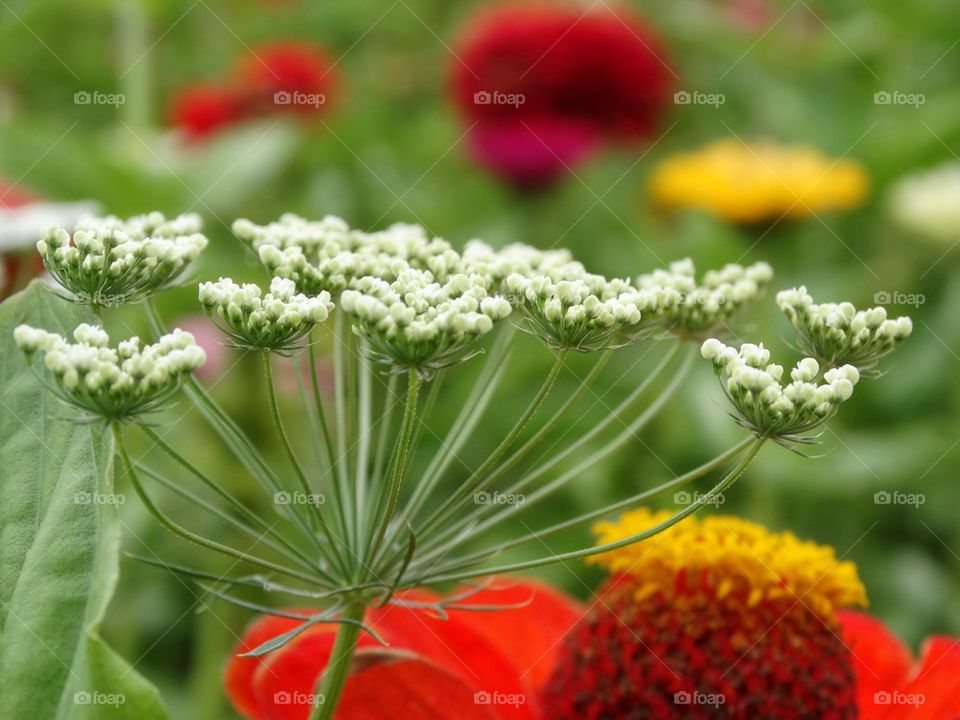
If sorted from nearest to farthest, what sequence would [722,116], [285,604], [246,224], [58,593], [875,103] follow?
[58,593]
[246,224]
[285,604]
[875,103]
[722,116]

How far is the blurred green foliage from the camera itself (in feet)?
4.52

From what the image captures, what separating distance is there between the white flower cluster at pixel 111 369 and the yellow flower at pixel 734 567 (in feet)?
0.88

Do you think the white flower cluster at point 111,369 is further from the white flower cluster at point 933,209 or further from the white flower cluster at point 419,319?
the white flower cluster at point 933,209

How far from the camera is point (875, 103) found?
1931 millimetres

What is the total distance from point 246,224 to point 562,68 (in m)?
1.27

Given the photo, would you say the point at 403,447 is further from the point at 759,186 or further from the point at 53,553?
the point at 759,186

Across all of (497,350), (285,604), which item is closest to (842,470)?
(285,604)

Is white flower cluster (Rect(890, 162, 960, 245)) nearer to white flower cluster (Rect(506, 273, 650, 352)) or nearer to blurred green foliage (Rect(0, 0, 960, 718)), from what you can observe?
blurred green foliage (Rect(0, 0, 960, 718))

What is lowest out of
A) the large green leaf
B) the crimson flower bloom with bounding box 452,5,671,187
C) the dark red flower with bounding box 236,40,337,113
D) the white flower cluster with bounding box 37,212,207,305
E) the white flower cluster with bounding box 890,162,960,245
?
the large green leaf

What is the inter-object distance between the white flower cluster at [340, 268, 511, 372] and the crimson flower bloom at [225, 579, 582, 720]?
0.10 m

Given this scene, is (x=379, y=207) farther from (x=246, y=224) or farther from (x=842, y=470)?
(x=246, y=224)

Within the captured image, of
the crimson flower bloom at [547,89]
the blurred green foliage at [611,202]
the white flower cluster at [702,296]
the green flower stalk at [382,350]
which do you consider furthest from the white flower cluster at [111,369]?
the crimson flower bloom at [547,89]

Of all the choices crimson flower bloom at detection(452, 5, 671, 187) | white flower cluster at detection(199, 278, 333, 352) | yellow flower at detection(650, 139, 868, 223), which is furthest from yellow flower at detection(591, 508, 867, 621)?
crimson flower bloom at detection(452, 5, 671, 187)

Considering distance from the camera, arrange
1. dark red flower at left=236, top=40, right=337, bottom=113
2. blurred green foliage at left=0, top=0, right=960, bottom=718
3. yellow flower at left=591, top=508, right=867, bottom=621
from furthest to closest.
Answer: dark red flower at left=236, top=40, right=337, bottom=113
blurred green foliage at left=0, top=0, right=960, bottom=718
yellow flower at left=591, top=508, right=867, bottom=621
